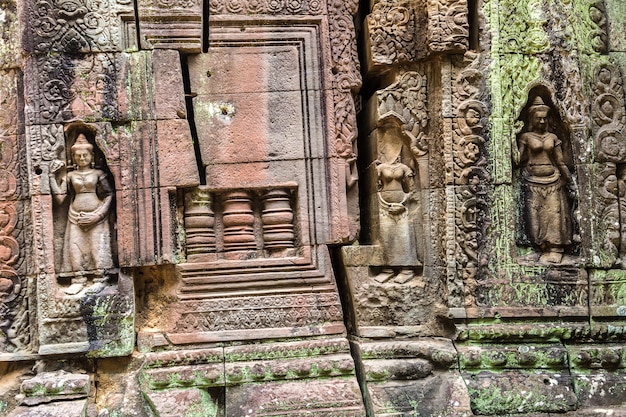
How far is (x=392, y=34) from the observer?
20.1 feet

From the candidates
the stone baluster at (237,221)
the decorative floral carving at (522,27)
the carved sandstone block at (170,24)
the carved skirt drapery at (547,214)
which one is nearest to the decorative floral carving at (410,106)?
the decorative floral carving at (522,27)

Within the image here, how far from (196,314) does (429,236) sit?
2.19 meters

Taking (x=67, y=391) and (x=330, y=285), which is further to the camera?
(x=330, y=285)

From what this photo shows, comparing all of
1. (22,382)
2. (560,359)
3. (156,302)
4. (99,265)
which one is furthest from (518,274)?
(22,382)

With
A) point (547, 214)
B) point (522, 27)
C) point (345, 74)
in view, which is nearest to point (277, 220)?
point (345, 74)

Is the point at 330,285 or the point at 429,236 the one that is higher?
the point at 429,236

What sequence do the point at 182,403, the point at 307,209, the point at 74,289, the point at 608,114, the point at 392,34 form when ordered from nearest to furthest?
→ the point at 182,403 → the point at 74,289 → the point at 307,209 → the point at 608,114 → the point at 392,34

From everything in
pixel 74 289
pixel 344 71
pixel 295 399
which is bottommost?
pixel 295 399

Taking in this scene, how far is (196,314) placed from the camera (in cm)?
570

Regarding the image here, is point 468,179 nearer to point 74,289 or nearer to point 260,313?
point 260,313

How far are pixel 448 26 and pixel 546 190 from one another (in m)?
1.71

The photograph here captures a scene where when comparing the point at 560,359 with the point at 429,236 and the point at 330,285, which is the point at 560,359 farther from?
the point at 330,285

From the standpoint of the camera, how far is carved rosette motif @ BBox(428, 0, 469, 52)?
5.84 m

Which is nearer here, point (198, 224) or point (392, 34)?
point (198, 224)
